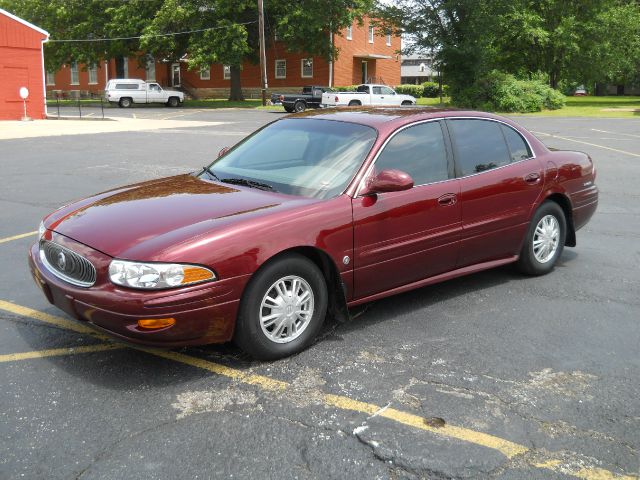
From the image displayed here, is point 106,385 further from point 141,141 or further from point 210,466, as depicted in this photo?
point 141,141

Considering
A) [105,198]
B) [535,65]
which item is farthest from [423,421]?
[535,65]

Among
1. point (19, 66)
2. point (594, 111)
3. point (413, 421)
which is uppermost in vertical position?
point (19, 66)

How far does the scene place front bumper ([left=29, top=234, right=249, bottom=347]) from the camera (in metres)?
3.59

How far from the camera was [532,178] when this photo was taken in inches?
226

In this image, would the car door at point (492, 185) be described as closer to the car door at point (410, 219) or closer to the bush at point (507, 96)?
the car door at point (410, 219)

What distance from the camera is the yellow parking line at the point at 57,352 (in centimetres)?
416

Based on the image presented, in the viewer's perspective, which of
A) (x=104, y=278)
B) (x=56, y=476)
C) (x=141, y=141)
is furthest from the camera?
(x=141, y=141)

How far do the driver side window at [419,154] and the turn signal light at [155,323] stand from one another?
1854mm

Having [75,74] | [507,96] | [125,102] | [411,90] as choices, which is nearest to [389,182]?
[507,96]

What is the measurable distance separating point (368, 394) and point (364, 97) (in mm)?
34491

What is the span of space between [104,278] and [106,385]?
24.6 inches

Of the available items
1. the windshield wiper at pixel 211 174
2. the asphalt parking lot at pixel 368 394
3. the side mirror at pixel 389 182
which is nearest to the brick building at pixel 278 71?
the windshield wiper at pixel 211 174

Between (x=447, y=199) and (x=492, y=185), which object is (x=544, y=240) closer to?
(x=492, y=185)

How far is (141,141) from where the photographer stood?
776 inches
